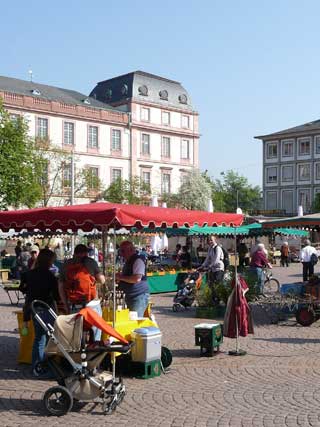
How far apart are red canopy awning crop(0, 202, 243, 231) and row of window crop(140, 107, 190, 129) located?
6155cm

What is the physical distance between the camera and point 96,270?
28.8 feet

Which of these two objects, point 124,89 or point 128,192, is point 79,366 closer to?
point 128,192

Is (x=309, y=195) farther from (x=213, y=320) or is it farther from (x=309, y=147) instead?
Result: (x=213, y=320)

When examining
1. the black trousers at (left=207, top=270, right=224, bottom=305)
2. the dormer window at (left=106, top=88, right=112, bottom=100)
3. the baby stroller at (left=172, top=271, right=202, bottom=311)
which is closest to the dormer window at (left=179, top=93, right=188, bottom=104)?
the dormer window at (left=106, top=88, right=112, bottom=100)

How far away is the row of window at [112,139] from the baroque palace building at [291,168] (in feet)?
47.6

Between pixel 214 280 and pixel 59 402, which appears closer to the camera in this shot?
pixel 59 402

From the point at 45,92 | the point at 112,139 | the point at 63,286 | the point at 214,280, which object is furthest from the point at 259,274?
the point at 112,139

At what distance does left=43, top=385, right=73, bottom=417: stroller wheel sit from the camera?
673cm

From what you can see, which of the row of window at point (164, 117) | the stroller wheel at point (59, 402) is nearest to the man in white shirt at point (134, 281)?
the stroller wheel at point (59, 402)

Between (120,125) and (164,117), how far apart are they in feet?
24.1

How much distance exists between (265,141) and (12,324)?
74.0 meters

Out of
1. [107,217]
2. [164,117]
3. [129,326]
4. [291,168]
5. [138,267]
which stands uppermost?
[164,117]

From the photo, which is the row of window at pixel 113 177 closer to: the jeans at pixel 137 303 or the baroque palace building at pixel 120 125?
the baroque palace building at pixel 120 125

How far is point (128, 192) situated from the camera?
58406mm
